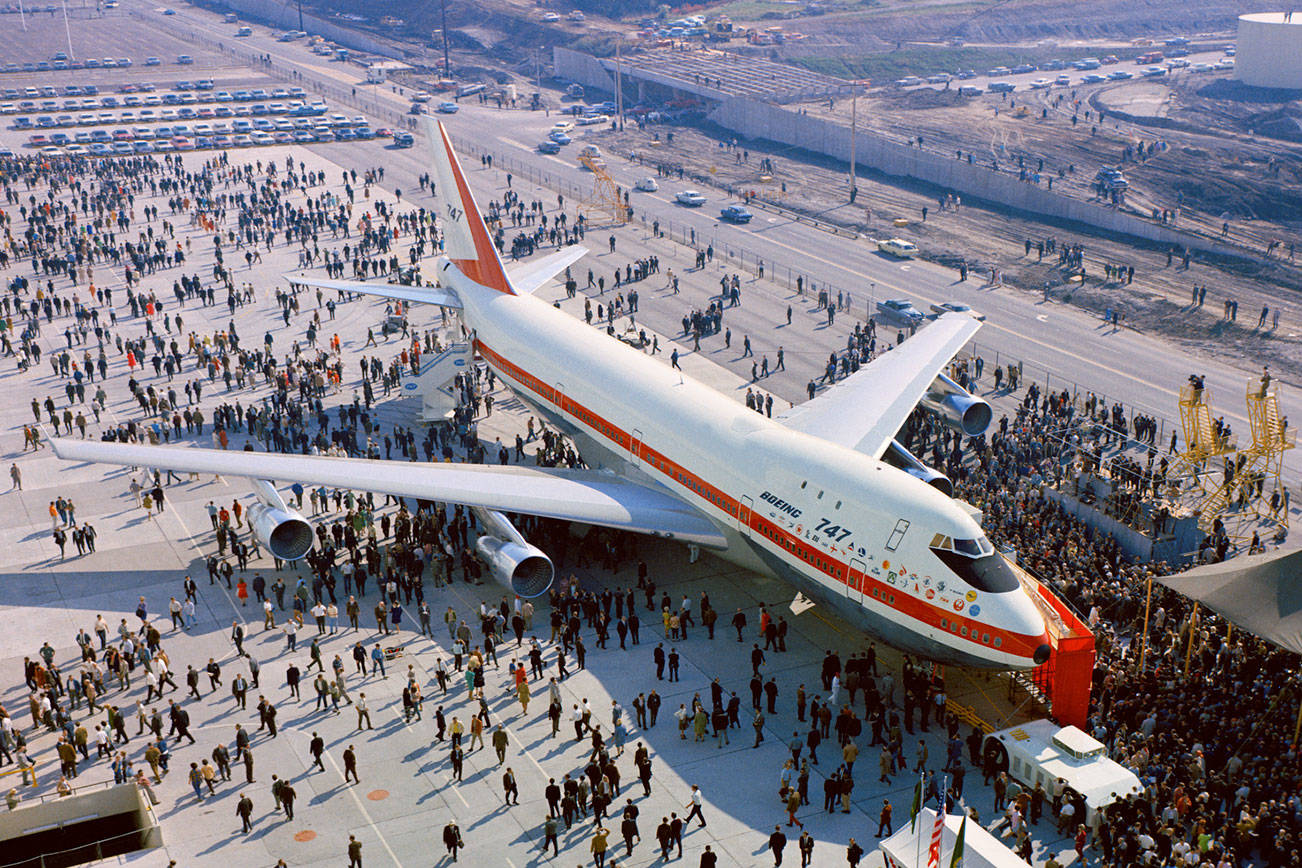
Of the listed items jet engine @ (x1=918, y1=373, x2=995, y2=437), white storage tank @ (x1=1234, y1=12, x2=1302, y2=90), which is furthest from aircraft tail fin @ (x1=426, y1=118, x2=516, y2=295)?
white storage tank @ (x1=1234, y1=12, x2=1302, y2=90)

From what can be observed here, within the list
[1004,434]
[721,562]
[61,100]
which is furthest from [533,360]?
[61,100]

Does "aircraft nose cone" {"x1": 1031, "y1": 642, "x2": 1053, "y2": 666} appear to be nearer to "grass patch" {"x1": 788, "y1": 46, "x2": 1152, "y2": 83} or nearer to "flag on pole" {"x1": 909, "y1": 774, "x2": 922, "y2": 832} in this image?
"flag on pole" {"x1": 909, "y1": 774, "x2": 922, "y2": 832}

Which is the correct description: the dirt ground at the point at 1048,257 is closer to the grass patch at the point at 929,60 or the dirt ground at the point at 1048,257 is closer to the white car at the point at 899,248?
the white car at the point at 899,248

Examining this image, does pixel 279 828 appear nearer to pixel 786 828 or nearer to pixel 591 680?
pixel 591 680

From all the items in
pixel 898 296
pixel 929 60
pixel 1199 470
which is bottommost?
pixel 898 296

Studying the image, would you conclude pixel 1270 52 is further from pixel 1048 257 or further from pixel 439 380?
pixel 439 380

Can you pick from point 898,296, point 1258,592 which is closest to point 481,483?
point 1258,592

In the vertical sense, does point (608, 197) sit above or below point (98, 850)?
below
